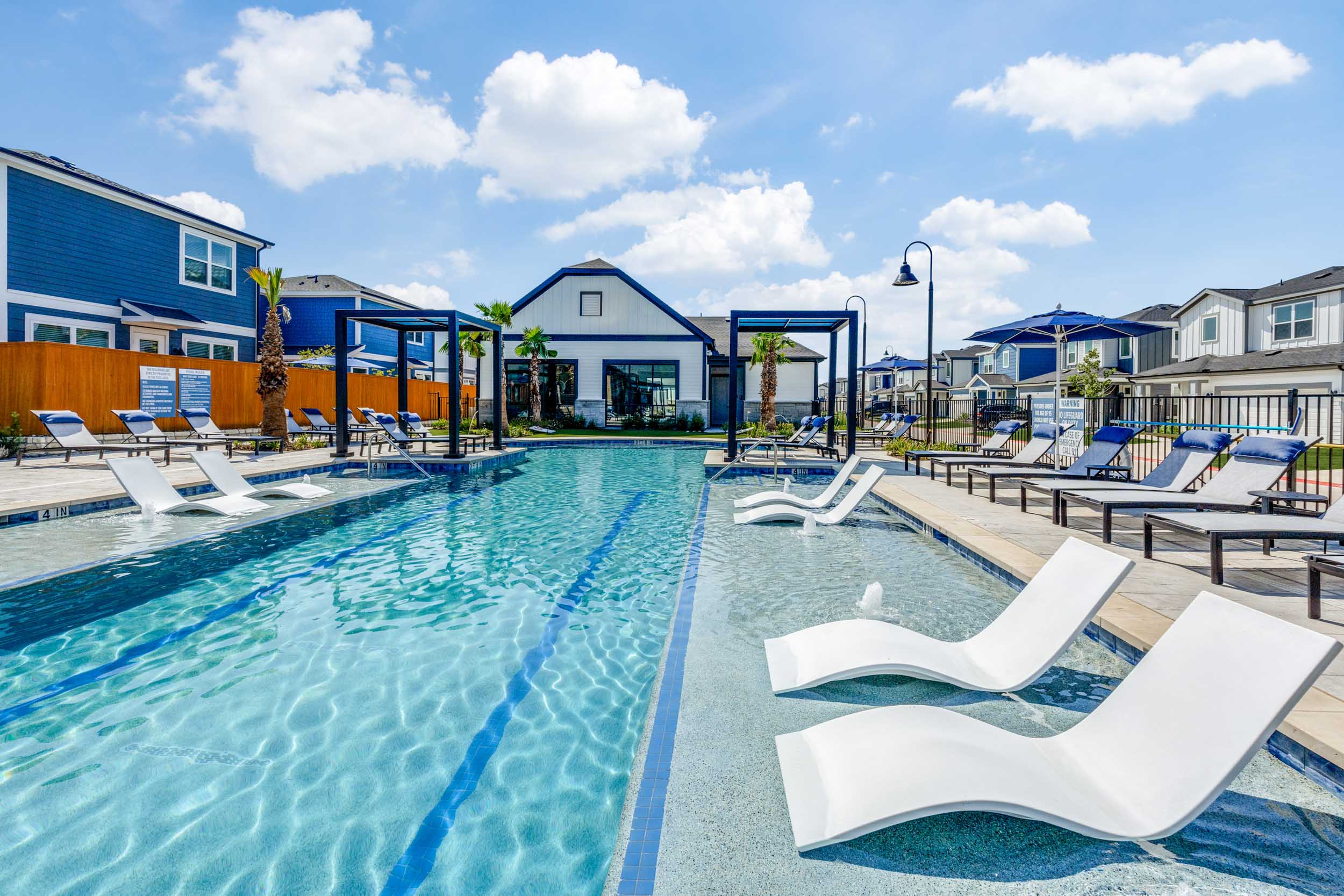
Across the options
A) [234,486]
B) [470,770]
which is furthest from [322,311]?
[470,770]

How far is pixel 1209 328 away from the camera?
30.5 metres

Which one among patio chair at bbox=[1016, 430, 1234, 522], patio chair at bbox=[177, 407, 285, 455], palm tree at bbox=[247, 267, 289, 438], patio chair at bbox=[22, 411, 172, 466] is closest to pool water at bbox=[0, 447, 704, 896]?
patio chair at bbox=[1016, 430, 1234, 522]

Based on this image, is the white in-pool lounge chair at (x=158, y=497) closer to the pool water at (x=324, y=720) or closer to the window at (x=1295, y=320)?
the pool water at (x=324, y=720)

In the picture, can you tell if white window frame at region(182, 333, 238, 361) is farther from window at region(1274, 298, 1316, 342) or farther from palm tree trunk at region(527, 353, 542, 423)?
window at region(1274, 298, 1316, 342)

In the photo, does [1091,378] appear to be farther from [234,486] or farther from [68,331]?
[68,331]

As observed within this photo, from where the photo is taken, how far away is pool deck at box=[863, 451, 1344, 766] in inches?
110

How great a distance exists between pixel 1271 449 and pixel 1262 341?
1097 inches

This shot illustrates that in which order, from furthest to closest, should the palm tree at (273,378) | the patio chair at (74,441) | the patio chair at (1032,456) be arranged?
1. the palm tree at (273,378)
2. the patio chair at (74,441)
3. the patio chair at (1032,456)

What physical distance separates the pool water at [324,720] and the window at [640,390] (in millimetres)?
22917

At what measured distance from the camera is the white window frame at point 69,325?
1725 cm

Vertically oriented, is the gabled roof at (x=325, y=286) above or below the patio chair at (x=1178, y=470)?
above

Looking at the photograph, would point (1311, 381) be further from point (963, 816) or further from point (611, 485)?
point (963, 816)

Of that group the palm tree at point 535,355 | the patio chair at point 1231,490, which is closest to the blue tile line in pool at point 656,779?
the patio chair at point 1231,490

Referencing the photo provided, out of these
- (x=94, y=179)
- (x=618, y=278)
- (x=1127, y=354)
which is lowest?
(x=1127, y=354)
